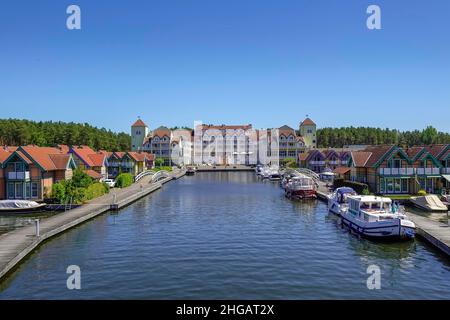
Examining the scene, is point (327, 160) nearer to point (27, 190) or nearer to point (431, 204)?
point (431, 204)

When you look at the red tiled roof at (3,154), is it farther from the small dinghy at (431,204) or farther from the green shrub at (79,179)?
the small dinghy at (431,204)

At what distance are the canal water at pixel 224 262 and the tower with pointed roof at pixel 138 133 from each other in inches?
5001

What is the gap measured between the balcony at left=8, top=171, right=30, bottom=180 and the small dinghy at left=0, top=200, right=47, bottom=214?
4.49 m

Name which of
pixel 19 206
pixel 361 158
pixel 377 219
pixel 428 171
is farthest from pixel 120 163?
pixel 377 219

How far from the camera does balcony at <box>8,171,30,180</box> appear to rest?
58.2 m

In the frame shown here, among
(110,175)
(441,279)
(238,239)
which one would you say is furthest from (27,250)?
(110,175)

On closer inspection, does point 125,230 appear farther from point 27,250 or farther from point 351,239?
point 351,239

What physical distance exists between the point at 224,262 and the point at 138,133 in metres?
149

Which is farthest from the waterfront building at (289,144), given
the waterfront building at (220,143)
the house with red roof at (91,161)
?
the house with red roof at (91,161)

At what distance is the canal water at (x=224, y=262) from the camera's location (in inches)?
995

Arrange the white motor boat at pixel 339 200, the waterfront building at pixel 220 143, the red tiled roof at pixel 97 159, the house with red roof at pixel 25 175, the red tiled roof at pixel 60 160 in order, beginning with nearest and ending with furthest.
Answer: the white motor boat at pixel 339 200 → the house with red roof at pixel 25 175 → the red tiled roof at pixel 60 160 → the red tiled roof at pixel 97 159 → the waterfront building at pixel 220 143

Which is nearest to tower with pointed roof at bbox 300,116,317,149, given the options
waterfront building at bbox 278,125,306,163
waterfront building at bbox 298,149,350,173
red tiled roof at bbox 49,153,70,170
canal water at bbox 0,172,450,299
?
waterfront building at bbox 278,125,306,163

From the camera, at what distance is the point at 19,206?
177 ft

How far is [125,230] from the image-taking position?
142ft
